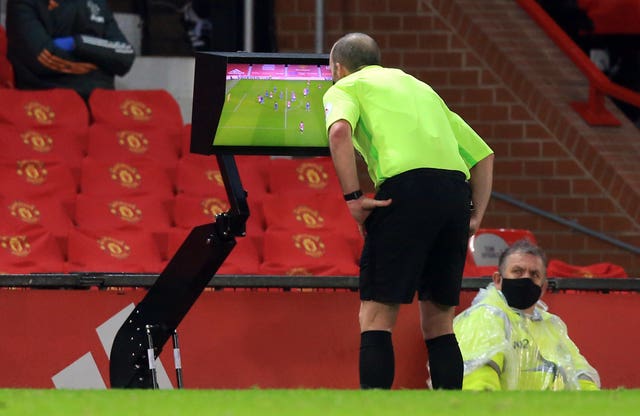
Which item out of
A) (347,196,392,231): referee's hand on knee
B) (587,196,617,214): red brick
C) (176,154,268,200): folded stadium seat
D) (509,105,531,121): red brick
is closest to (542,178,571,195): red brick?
(587,196,617,214): red brick

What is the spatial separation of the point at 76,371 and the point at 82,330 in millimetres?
172

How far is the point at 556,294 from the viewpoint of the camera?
7.24 meters

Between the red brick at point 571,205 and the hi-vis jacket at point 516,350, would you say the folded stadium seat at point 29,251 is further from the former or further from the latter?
the red brick at point 571,205

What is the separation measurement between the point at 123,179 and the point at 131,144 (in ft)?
1.15

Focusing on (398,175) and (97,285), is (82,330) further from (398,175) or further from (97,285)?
(398,175)

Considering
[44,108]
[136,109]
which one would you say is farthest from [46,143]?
[136,109]

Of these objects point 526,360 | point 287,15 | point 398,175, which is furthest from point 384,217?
point 287,15

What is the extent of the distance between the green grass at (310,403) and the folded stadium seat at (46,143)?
13.6 feet

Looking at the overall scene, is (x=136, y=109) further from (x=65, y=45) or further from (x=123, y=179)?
(x=123, y=179)

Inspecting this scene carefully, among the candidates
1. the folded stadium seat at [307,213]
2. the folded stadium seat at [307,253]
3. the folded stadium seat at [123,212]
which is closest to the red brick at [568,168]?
the folded stadium seat at [307,213]

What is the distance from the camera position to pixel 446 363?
5922 mm

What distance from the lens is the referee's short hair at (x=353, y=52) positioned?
6.04m

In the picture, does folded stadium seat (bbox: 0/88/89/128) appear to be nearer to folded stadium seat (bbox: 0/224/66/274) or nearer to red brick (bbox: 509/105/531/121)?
folded stadium seat (bbox: 0/224/66/274)

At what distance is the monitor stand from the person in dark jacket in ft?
10.8
